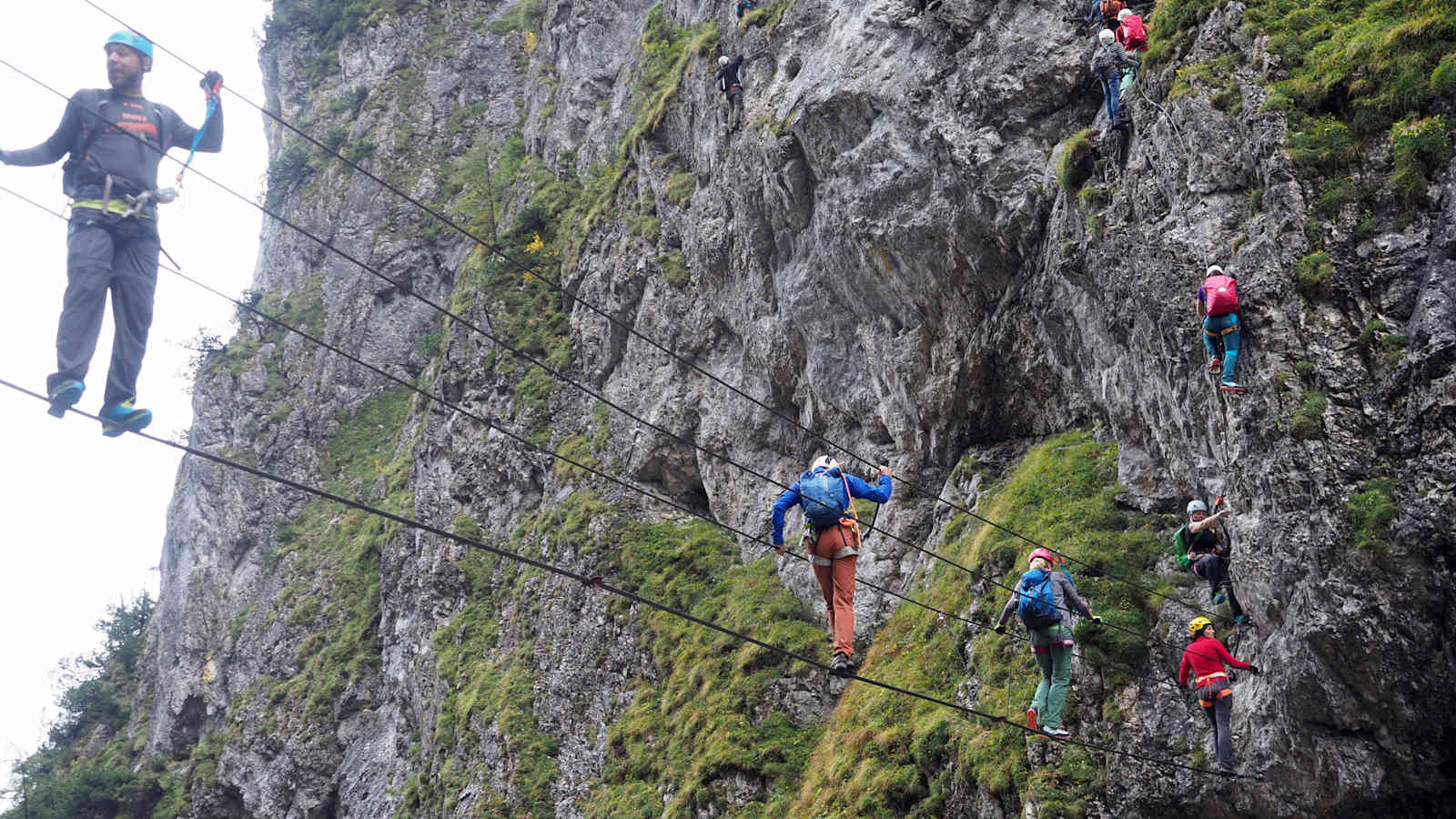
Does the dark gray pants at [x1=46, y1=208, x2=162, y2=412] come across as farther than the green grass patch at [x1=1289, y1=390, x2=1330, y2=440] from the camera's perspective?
No

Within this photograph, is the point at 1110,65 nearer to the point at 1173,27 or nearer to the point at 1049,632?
the point at 1173,27

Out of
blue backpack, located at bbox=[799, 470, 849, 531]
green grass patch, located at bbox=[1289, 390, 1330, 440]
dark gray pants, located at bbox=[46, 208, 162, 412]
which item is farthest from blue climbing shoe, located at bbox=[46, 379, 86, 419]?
green grass patch, located at bbox=[1289, 390, 1330, 440]

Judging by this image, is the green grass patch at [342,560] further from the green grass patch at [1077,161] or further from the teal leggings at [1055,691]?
the teal leggings at [1055,691]

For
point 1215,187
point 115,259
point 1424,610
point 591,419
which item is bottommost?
point 1424,610

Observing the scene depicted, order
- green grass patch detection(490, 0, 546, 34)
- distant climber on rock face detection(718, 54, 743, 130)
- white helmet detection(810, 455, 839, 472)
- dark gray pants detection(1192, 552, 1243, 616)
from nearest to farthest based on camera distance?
white helmet detection(810, 455, 839, 472) < dark gray pants detection(1192, 552, 1243, 616) < distant climber on rock face detection(718, 54, 743, 130) < green grass patch detection(490, 0, 546, 34)

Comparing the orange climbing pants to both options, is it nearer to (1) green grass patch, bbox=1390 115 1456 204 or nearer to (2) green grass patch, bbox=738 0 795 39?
(1) green grass patch, bbox=1390 115 1456 204

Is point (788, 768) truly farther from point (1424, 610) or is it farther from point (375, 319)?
point (375, 319)

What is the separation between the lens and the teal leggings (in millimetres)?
9945

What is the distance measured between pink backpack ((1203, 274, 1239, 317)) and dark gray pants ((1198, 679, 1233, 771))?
372cm

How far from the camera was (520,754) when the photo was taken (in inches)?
777

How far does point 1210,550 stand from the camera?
10727mm

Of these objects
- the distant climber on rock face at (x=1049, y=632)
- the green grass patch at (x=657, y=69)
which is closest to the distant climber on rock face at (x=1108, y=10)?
the distant climber on rock face at (x=1049, y=632)

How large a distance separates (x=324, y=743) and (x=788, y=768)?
18254 millimetres

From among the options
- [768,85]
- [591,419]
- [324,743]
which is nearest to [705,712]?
[591,419]
